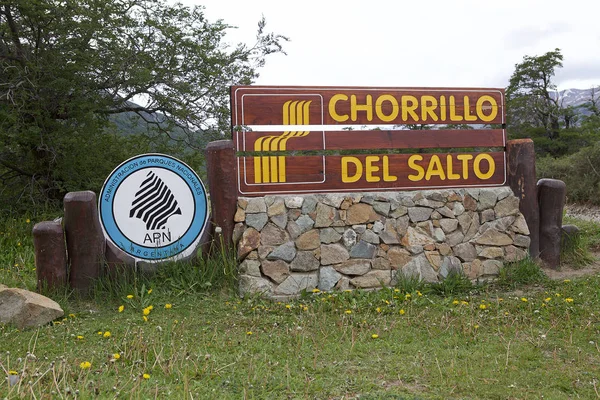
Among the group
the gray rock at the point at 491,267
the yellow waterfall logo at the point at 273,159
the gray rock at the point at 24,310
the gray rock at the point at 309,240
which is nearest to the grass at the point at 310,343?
the gray rock at the point at 24,310

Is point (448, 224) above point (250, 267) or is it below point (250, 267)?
above

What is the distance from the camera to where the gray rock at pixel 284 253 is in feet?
21.5

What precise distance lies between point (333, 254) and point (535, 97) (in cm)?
3143

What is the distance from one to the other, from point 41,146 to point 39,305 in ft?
16.0

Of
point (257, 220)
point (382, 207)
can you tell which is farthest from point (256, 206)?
point (382, 207)

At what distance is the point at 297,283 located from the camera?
661 centimetres

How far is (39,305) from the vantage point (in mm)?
5434

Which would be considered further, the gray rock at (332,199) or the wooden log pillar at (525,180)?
the wooden log pillar at (525,180)

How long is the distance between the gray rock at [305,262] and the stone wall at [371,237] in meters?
0.01

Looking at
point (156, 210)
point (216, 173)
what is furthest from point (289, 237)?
point (156, 210)

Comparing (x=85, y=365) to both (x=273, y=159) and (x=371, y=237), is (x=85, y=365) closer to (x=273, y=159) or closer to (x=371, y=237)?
(x=273, y=159)

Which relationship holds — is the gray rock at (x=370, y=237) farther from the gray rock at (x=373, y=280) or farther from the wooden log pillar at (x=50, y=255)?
the wooden log pillar at (x=50, y=255)

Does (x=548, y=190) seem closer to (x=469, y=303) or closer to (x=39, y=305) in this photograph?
(x=469, y=303)

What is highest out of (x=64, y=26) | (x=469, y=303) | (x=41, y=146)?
(x=64, y=26)
